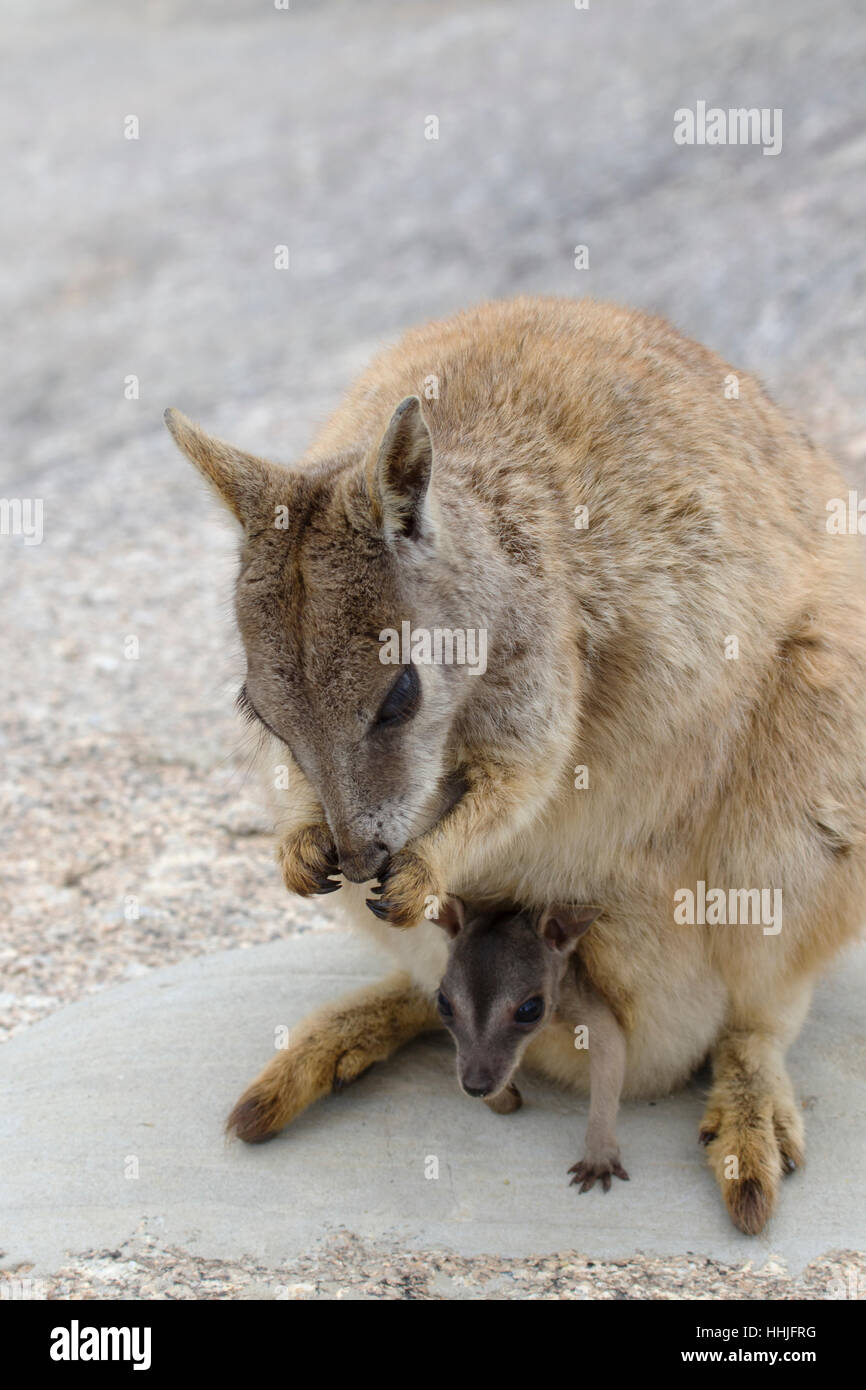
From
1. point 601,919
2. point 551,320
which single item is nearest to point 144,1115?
point 601,919

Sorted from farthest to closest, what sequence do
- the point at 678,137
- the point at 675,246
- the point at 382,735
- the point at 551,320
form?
the point at 678,137
the point at 675,246
the point at 551,320
the point at 382,735

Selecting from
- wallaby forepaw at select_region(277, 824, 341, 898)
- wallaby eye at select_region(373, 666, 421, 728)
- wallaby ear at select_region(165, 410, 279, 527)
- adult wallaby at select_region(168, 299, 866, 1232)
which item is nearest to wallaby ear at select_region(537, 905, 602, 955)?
adult wallaby at select_region(168, 299, 866, 1232)

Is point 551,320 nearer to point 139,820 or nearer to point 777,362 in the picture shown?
point 139,820

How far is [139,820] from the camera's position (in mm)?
6484

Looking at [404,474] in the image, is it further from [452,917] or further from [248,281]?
[248,281]

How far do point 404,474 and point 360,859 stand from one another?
3.06 ft

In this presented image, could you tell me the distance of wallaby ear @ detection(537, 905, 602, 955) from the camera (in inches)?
168

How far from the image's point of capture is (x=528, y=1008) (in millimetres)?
4273

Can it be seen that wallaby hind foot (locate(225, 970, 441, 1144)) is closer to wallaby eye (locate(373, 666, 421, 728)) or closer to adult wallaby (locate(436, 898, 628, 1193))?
adult wallaby (locate(436, 898, 628, 1193))

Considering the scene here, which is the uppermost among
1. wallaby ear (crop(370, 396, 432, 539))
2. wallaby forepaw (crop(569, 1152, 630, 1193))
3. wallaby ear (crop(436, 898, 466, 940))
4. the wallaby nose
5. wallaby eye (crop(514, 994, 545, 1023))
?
wallaby ear (crop(370, 396, 432, 539))

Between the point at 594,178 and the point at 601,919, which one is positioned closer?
the point at 601,919

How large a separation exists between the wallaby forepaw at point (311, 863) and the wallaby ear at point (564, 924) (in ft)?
2.18

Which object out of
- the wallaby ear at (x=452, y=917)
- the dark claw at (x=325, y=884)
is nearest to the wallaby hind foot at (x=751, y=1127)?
the wallaby ear at (x=452, y=917)

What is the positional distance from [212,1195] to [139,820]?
2.57 m
